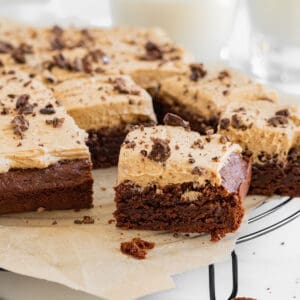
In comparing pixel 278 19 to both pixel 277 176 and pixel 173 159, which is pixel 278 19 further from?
pixel 173 159

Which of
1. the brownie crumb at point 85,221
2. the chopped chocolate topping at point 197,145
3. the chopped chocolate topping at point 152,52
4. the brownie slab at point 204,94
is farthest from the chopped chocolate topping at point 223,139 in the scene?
the chopped chocolate topping at point 152,52

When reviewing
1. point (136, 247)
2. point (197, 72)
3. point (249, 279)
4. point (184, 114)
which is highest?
point (197, 72)

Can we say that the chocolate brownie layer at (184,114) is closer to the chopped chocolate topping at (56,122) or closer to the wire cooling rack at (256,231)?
the wire cooling rack at (256,231)

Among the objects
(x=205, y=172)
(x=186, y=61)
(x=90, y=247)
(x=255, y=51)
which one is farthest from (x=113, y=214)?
(x=255, y=51)

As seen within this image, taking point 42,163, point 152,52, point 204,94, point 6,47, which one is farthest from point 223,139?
point 6,47

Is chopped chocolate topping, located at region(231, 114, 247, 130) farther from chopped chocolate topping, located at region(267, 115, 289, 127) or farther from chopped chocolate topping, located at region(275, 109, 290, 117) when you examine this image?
chopped chocolate topping, located at region(275, 109, 290, 117)

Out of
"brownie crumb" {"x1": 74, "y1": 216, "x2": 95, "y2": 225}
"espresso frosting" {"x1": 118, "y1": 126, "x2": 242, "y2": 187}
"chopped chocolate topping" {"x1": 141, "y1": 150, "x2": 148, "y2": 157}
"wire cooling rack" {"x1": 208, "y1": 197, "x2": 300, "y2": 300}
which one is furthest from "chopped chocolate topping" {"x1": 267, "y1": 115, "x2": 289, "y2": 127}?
"brownie crumb" {"x1": 74, "y1": 216, "x2": 95, "y2": 225}
